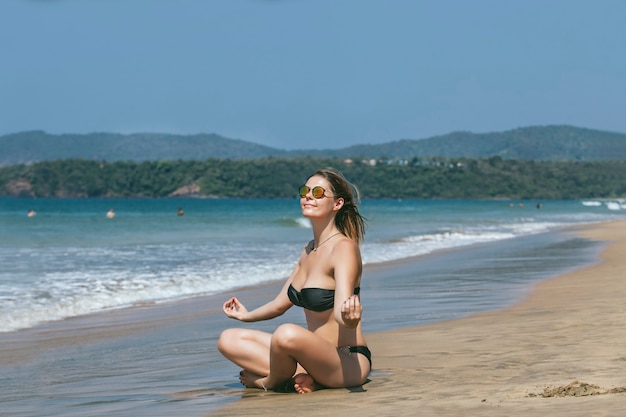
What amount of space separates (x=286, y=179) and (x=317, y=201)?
15333cm

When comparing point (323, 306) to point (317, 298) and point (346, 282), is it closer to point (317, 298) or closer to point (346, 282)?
point (317, 298)

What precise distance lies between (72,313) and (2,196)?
151209mm

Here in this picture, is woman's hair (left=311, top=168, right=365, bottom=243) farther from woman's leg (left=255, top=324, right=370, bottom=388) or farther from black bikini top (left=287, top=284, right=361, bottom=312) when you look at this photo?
woman's leg (left=255, top=324, right=370, bottom=388)

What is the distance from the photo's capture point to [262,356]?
20.6ft

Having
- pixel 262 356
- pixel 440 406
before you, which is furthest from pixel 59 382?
pixel 440 406

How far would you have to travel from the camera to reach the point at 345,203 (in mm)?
6129

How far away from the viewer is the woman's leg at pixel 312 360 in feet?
19.3

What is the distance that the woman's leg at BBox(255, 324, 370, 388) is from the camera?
231 inches

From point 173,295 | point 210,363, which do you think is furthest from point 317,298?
point 173,295

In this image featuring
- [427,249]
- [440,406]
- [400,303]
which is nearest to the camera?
[440,406]

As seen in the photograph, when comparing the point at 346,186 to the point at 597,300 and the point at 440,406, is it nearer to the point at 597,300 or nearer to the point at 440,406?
the point at 440,406

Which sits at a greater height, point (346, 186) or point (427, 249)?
point (346, 186)

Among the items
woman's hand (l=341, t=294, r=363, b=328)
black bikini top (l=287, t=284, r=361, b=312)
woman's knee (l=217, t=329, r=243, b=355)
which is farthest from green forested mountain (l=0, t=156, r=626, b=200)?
woman's hand (l=341, t=294, r=363, b=328)

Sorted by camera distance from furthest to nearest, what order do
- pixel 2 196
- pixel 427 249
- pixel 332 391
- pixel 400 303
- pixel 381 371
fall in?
pixel 2 196 < pixel 427 249 < pixel 400 303 < pixel 381 371 < pixel 332 391
